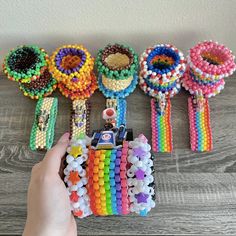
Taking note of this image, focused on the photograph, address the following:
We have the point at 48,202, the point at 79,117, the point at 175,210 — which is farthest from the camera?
the point at 79,117

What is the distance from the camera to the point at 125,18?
0.92 m

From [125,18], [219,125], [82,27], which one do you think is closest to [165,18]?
[125,18]

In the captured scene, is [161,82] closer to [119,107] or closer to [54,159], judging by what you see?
[119,107]

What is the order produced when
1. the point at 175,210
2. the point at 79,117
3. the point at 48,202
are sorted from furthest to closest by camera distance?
the point at 79,117 < the point at 175,210 < the point at 48,202

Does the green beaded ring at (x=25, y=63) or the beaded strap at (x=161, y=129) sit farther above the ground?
the green beaded ring at (x=25, y=63)

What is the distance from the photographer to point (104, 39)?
3.27 ft

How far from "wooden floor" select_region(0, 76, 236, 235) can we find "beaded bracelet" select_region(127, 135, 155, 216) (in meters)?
0.17

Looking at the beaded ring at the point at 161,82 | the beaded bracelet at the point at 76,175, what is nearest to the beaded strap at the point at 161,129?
the beaded ring at the point at 161,82

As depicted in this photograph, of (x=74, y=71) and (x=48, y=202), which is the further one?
(x=74, y=71)

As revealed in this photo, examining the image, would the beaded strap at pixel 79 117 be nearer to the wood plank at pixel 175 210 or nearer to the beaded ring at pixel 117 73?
the beaded ring at pixel 117 73

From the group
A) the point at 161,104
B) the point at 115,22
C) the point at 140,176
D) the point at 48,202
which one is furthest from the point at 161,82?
the point at 48,202

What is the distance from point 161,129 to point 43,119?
325 mm

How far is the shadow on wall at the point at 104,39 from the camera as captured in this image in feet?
3.21

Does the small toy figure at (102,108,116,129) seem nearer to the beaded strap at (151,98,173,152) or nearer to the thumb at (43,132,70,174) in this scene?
the beaded strap at (151,98,173,152)
